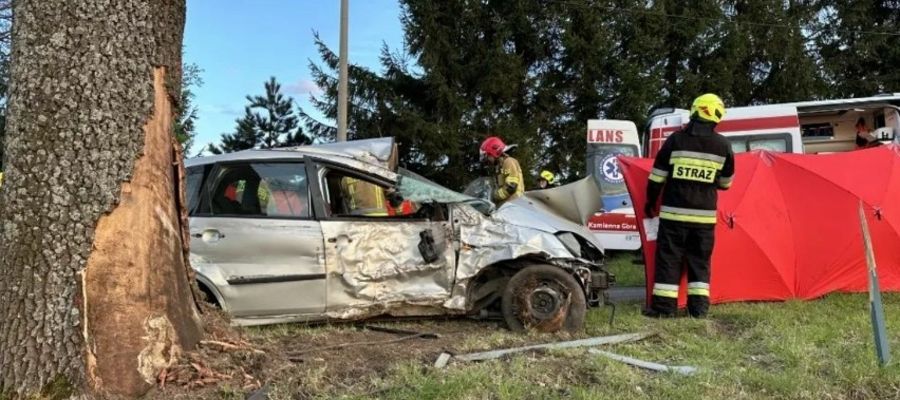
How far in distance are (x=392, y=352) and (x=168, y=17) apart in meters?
2.46

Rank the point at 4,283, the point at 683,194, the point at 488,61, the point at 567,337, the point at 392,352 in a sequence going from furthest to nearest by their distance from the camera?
the point at 488,61, the point at 683,194, the point at 567,337, the point at 392,352, the point at 4,283

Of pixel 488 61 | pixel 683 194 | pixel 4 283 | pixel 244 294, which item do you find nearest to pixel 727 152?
pixel 683 194

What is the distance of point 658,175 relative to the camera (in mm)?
6215

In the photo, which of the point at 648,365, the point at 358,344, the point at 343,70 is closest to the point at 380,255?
the point at 358,344

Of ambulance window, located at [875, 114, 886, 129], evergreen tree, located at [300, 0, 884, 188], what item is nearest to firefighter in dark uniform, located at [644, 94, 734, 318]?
ambulance window, located at [875, 114, 886, 129]

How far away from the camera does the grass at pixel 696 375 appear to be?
13.0 ft

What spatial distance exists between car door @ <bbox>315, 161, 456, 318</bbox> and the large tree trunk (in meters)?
1.92

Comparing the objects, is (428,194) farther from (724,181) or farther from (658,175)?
(724,181)

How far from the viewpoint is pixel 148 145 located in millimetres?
3680

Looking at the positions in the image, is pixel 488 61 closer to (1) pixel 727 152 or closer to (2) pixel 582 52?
(2) pixel 582 52

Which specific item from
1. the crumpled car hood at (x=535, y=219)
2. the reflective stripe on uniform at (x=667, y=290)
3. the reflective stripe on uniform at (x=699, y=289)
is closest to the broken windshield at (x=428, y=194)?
the crumpled car hood at (x=535, y=219)

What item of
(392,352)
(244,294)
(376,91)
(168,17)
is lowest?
(392,352)

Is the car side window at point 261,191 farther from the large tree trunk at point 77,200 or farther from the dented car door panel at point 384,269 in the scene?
the large tree trunk at point 77,200

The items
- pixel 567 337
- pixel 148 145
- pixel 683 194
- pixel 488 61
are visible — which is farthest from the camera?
pixel 488 61
